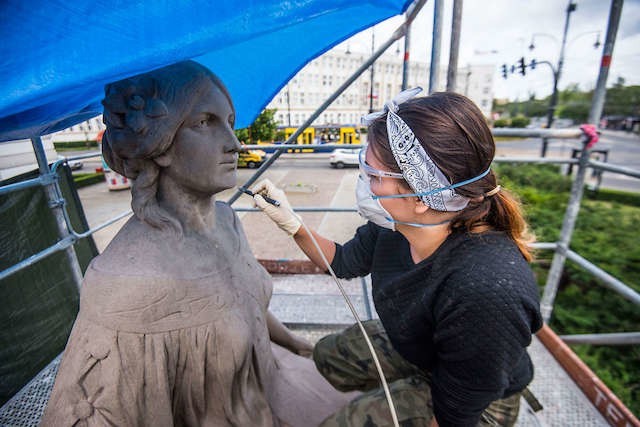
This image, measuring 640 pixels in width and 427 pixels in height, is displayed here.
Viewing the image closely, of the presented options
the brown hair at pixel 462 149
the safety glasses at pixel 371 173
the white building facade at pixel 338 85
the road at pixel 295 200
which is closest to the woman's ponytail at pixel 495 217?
the brown hair at pixel 462 149

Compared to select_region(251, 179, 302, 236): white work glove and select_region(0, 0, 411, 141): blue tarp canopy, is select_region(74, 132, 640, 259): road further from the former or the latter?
select_region(0, 0, 411, 141): blue tarp canopy

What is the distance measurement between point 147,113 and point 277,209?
2.99ft

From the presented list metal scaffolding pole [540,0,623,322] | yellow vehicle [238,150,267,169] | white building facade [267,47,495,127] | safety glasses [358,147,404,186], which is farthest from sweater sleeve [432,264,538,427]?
white building facade [267,47,495,127]

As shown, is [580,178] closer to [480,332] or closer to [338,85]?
[480,332]

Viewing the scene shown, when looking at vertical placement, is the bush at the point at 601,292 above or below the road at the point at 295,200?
above

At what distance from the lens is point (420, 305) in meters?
1.37

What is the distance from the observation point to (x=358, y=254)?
79.7 inches

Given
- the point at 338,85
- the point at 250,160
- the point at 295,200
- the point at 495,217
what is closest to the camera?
the point at 495,217

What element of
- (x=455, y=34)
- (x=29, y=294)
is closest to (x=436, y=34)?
(x=455, y=34)

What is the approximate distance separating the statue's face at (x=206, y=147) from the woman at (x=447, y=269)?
580 millimetres

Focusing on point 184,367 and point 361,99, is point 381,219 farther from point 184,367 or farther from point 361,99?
point 361,99

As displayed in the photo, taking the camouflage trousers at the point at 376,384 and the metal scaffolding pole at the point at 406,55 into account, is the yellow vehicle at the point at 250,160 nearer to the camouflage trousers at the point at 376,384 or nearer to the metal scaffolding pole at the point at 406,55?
the metal scaffolding pole at the point at 406,55

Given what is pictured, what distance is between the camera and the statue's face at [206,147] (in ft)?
4.07

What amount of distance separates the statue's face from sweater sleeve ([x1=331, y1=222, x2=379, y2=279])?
0.93 metres
